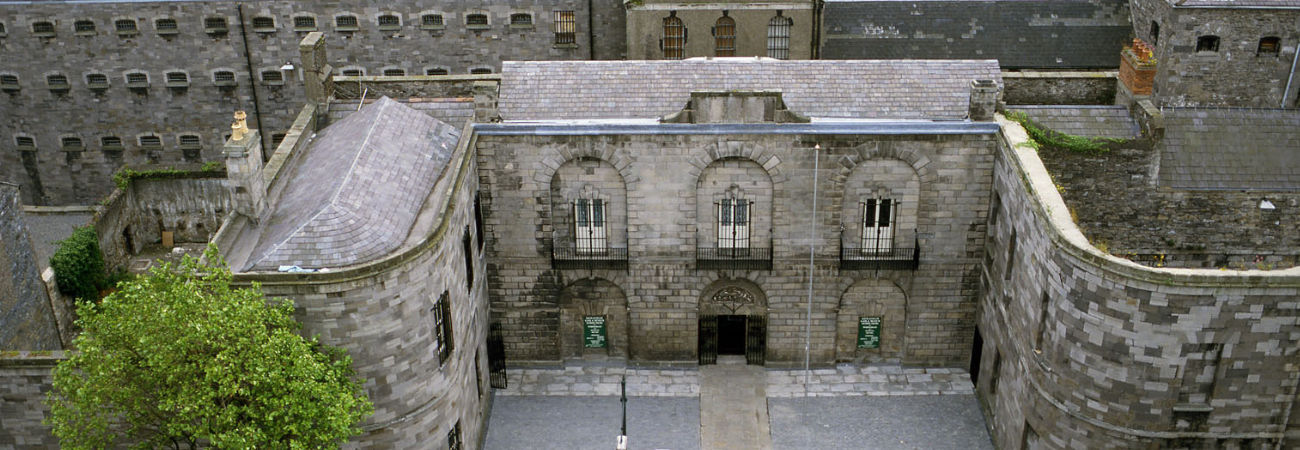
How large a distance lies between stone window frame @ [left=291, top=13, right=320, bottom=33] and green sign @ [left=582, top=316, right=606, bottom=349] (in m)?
21.9

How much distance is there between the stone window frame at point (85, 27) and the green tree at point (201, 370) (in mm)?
30433

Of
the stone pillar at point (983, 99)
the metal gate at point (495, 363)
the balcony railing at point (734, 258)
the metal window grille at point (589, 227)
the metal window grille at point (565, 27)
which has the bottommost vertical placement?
the metal gate at point (495, 363)

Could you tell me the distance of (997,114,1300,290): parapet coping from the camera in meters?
28.7

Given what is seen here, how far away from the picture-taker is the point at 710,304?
135ft

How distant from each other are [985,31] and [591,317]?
22.5m

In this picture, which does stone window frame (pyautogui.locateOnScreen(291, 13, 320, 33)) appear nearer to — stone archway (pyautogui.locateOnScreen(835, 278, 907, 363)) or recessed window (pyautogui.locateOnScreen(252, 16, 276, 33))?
recessed window (pyautogui.locateOnScreen(252, 16, 276, 33))

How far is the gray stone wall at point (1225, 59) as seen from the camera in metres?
41.5

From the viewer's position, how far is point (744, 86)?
129ft

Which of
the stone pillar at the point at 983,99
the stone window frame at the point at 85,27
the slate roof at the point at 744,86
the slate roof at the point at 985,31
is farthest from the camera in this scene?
the stone window frame at the point at 85,27

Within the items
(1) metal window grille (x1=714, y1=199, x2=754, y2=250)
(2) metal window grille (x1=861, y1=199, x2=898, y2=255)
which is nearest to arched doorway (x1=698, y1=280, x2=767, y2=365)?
(1) metal window grille (x1=714, y1=199, x2=754, y2=250)

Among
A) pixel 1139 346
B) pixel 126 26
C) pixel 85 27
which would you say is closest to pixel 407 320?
pixel 1139 346

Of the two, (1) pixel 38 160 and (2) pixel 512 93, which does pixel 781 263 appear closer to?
(2) pixel 512 93

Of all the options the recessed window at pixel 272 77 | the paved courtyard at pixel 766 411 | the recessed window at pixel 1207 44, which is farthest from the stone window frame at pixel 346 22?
the recessed window at pixel 1207 44

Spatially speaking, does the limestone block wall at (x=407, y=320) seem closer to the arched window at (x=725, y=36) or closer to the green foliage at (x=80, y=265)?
the arched window at (x=725, y=36)
